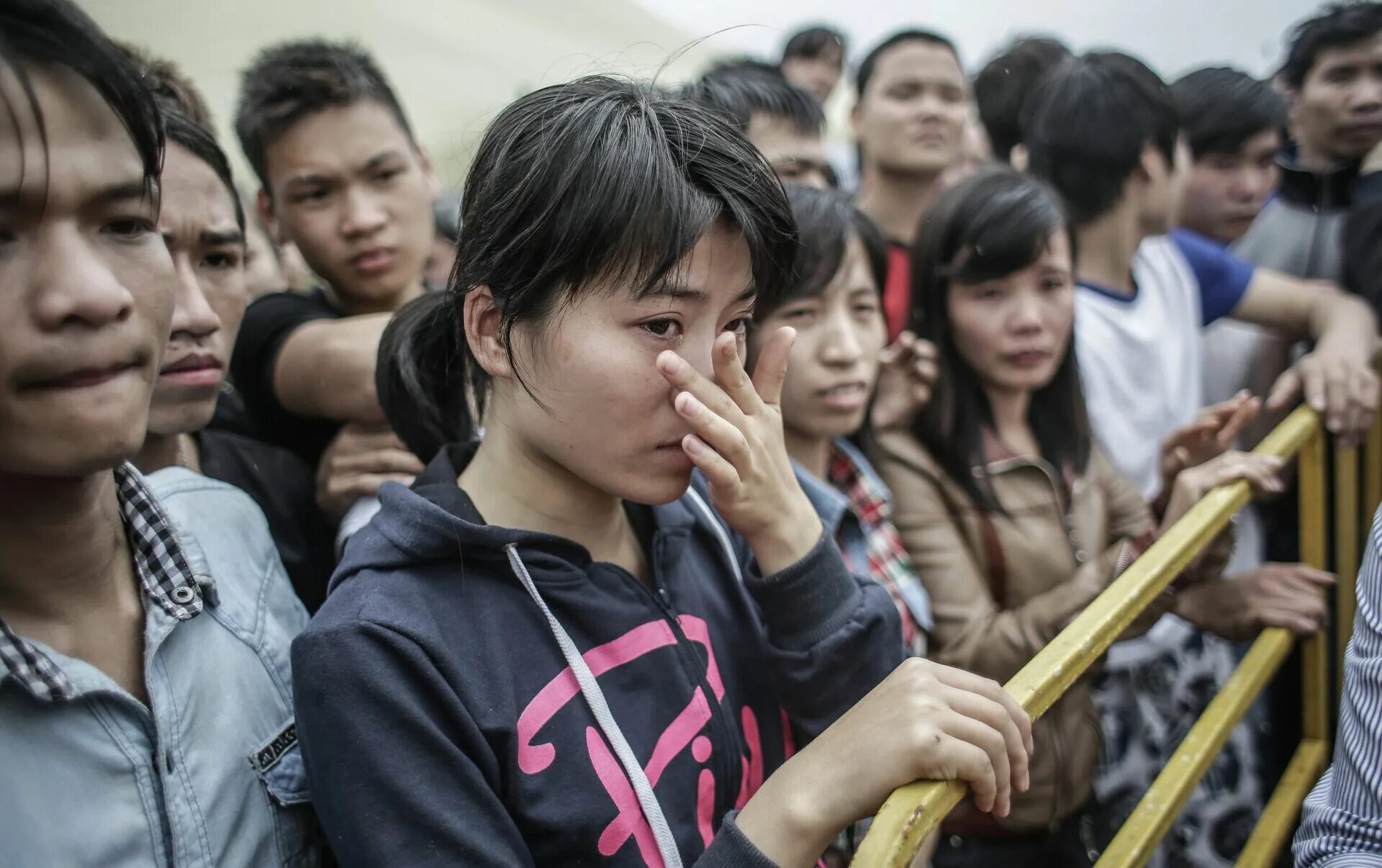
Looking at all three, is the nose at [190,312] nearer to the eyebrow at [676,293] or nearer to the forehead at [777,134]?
the eyebrow at [676,293]

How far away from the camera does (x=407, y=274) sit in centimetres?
232

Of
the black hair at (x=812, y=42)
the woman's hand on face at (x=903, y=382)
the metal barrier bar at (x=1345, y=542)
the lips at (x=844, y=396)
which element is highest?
the black hair at (x=812, y=42)

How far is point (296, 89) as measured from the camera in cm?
229

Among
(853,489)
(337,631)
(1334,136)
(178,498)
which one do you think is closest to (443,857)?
(337,631)

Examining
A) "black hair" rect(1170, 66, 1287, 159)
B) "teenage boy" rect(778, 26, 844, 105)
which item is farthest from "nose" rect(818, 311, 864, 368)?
"teenage boy" rect(778, 26, 844, 105)

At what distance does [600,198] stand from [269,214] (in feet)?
5.28

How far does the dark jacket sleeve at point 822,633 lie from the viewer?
1309mm

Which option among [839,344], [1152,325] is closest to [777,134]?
[839,344]

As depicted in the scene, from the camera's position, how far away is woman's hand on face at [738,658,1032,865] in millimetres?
1040

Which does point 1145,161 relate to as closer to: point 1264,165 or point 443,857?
point 1264,165

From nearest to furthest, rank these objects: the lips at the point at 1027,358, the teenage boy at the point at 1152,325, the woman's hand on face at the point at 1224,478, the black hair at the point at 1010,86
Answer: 1. the woman's hand on face at the point at 1224,478
2. the lips at the point at 1027,358
3. the teenage boy at the point at 1152,325
4. the black hair at the point at 1010,86

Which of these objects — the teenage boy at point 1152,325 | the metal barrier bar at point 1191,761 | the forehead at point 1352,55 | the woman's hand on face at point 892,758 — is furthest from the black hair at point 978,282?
the forehead at point 1352,55

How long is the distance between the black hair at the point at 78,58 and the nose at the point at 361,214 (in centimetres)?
106

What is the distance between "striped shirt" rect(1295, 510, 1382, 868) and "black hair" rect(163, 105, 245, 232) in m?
1.95
